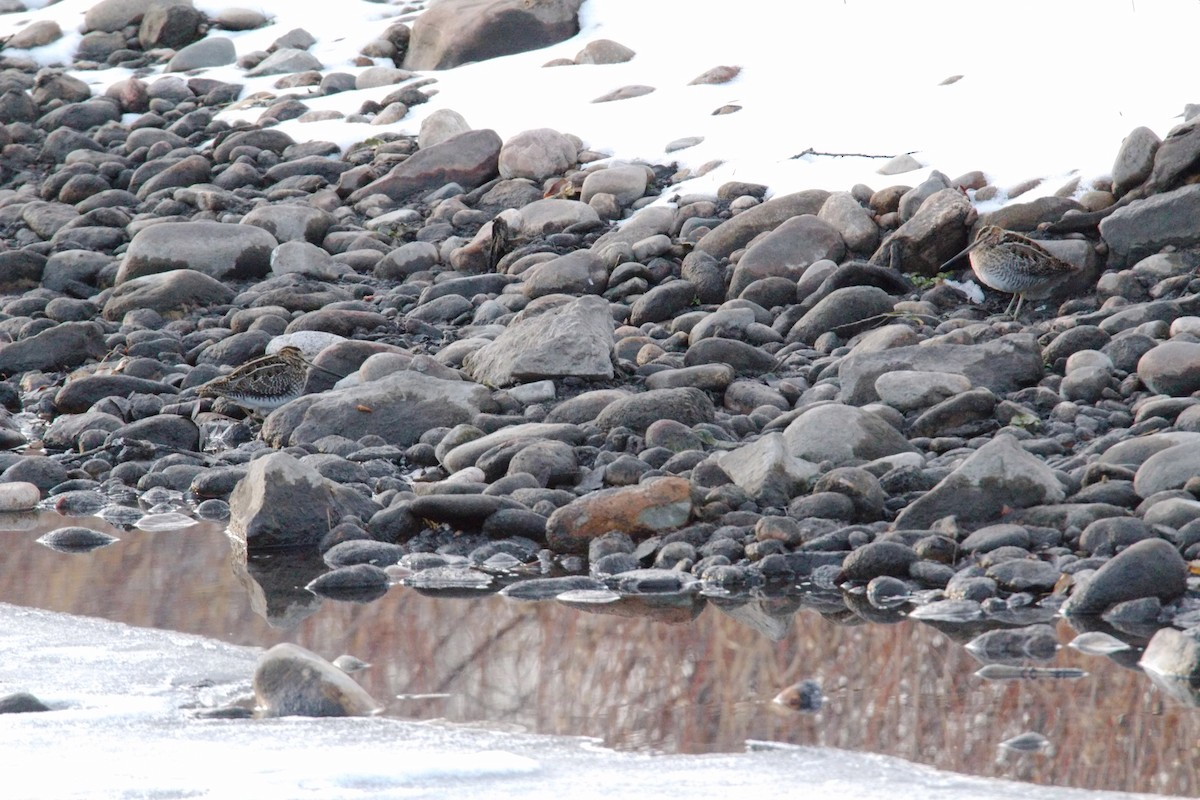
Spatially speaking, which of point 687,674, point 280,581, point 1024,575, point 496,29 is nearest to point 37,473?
point 280,581

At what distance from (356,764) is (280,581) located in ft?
6.33

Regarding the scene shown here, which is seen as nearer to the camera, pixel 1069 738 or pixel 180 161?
pixel 1069 738

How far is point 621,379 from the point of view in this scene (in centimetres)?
652

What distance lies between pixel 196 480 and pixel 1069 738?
402cm

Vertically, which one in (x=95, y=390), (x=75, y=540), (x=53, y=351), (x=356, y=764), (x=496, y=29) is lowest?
(x=53, y=351)

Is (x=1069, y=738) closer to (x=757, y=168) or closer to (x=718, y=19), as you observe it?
(x=757, y=168)

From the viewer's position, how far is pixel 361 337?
784 centimetres

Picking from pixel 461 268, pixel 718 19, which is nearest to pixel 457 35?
pixel 718 19

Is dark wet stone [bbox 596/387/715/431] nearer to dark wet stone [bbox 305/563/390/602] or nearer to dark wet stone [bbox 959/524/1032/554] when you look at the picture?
dark wet stone [bbox 305/563/390/602]

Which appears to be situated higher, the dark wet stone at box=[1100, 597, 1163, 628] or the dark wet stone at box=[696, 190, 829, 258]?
the dark wet stone at box=[1100, 597, 1163, 628]

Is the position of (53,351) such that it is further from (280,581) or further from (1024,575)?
(1024,575)

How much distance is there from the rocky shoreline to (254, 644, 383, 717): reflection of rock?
1.15 metres

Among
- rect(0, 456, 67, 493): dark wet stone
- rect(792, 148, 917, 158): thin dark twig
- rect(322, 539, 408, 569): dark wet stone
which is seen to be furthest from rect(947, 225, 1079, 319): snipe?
rect(0, 456, 67, 493): dark wet stone

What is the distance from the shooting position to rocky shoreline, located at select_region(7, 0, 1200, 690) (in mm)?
4461
